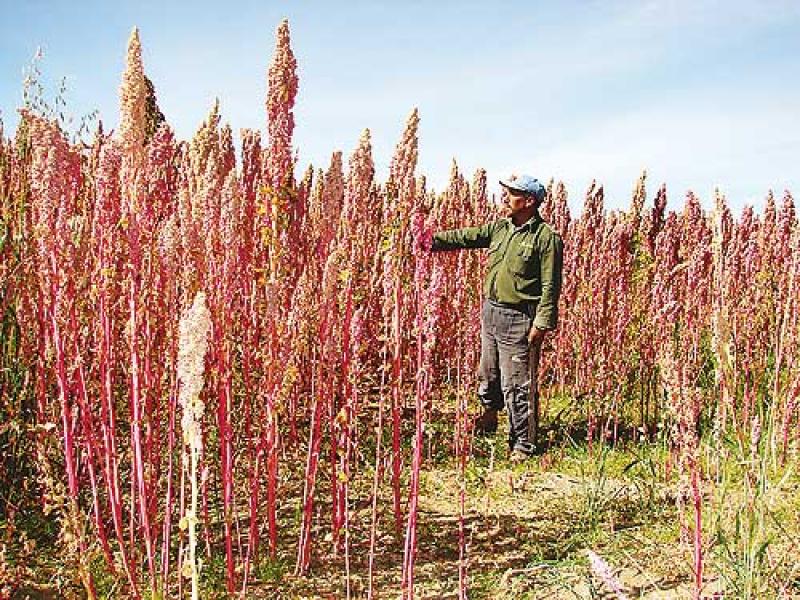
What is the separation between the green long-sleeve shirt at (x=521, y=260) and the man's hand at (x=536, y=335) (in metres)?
0.05

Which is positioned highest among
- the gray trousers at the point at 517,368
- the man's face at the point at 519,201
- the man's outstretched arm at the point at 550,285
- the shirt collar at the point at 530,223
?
the man's face at the point at 519,201

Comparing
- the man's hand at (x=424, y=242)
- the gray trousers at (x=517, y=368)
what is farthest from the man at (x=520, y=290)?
the man's hand at (x=424, y=242)

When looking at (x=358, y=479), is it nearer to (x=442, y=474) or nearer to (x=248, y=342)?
(x=442, y=474)

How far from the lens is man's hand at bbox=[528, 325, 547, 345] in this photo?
5039mm

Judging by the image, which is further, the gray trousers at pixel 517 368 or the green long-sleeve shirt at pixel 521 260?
Result: the gray trousers at pixel 517 368

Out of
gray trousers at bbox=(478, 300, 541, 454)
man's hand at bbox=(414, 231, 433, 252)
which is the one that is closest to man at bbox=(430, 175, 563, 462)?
gray trousers at bbox=(478, 300, 541, 454)

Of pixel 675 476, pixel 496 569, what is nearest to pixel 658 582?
pixel 496 569

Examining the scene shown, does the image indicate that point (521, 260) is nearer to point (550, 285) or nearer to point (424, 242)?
point (550, 285)

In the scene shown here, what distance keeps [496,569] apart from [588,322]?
2707mm

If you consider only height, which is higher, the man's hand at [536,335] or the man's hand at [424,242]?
the man's hand at [424,242]

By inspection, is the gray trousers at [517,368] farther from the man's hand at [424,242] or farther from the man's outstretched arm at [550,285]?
the man's hand at [424,242]

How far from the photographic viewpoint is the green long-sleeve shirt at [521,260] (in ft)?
16.4

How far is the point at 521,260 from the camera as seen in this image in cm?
512

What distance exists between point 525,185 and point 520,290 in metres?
0.69
